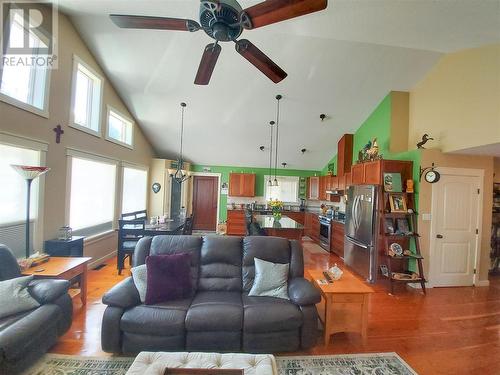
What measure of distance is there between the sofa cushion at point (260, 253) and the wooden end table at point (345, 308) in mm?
494

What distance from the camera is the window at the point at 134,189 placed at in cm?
514

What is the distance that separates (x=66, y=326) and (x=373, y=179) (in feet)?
14.9

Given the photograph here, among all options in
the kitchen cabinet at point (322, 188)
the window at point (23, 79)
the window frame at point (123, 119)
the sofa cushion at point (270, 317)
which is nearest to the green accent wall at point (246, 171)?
the kitchen cabinet at point (322, 188)

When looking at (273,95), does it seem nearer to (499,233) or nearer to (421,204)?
(421,204)

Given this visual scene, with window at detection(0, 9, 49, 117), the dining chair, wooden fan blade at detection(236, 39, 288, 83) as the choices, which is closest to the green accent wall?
the dining chair

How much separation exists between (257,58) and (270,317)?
7.40 ft

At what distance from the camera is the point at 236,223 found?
716 cm

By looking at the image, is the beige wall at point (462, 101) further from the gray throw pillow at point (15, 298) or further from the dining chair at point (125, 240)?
the gray throw pillow at point (15, 298)

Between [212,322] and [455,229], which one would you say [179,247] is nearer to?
[212,322]

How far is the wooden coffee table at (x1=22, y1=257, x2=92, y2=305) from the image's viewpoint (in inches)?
89.3

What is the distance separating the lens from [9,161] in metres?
2.55

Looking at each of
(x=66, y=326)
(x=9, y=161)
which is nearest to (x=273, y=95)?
(x=9, y=161)

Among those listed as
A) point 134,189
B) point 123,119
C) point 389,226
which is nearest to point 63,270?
point 134,189

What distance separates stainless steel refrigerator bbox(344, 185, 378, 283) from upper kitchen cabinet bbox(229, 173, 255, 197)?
353 centimetres
